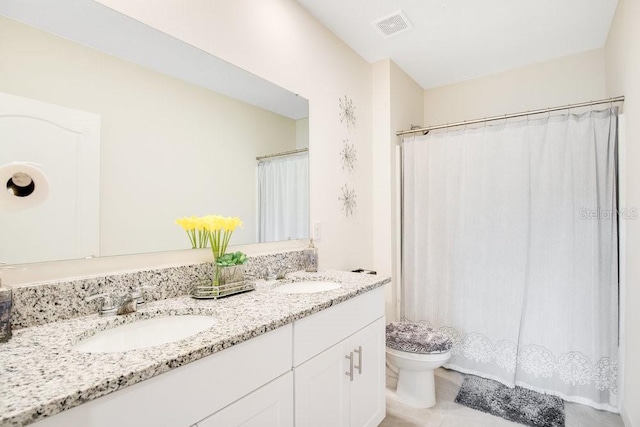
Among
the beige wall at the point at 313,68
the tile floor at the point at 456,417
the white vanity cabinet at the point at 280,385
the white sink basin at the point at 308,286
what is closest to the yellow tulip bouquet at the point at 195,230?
the white sink basin at the point at 308,286

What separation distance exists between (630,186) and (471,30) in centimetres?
137

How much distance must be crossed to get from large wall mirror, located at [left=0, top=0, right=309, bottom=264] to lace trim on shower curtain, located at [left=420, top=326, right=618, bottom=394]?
169 centimetres

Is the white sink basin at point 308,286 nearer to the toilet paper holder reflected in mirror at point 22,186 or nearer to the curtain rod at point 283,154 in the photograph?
the curtain rod at point 283,154

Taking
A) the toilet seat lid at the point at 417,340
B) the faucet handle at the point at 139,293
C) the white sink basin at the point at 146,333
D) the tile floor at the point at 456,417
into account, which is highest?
the faucet handle at the point at 139,293

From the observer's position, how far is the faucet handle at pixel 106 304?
1.01 metres

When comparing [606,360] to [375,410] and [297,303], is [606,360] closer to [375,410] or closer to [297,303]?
[375,410]

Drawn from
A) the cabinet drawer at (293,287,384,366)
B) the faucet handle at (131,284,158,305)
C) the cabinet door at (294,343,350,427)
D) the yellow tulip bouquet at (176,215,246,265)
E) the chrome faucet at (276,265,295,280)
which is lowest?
the cabinet door at (294,343,350,427)

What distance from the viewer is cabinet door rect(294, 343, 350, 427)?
1109 millimetres

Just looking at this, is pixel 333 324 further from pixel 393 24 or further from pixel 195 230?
pixel 393 24

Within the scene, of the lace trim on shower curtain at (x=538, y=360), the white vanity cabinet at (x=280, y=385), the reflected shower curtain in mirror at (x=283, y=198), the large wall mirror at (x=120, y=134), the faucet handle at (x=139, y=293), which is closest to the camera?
the white vanity cabinet at (x=280, y=385)

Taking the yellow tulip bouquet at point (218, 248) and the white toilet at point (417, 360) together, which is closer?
the yellow tulip bouquet at point (218, 248)

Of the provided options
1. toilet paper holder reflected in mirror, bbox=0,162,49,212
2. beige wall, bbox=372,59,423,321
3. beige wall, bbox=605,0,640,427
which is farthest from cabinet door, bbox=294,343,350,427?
beige wall, bbox=605,0,640,427

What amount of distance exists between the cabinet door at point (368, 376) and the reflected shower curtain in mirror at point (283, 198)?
67 centimetres

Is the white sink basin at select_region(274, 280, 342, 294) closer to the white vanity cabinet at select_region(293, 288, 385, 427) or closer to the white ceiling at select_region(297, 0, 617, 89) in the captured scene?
the white vanity cabinet at select_region(293, 288, 385, 427)
